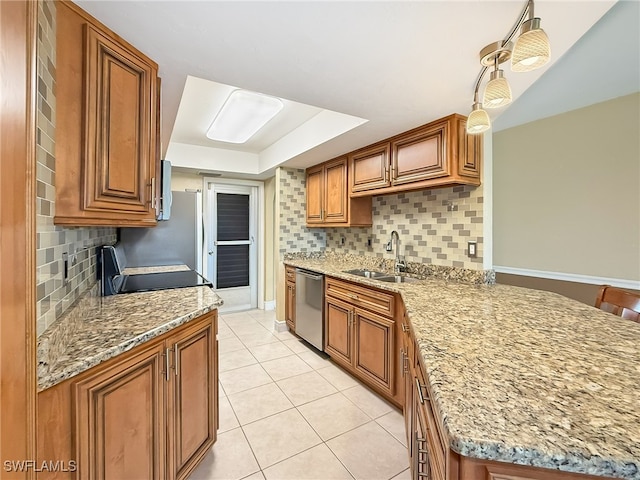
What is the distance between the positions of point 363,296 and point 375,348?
0.42 m

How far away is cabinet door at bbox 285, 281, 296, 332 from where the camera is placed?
3.36 m

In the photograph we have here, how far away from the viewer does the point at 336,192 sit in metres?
3.22

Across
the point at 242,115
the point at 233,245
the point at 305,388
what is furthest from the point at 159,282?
the point at 233,245

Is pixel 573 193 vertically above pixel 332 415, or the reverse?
pixel 573 193

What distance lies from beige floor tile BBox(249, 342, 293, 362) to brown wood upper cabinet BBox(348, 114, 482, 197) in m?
1.95

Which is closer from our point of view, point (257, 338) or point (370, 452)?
point (370, 452)

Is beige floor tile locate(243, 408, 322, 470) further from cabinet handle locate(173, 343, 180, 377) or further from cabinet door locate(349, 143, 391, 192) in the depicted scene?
cabinet door locate(349, 143, 391, 192)

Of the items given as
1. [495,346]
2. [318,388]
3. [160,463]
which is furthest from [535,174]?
[160,463]

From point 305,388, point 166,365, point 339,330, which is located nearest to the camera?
point 166,365

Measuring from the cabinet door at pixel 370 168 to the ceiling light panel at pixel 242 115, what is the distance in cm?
95

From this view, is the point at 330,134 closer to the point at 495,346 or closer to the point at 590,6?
the point at 590,6

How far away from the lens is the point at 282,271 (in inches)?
145

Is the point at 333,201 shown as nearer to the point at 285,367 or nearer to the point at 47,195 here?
the point at 285,367

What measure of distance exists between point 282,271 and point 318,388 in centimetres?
169
